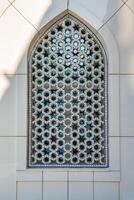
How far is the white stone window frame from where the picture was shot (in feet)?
12.1

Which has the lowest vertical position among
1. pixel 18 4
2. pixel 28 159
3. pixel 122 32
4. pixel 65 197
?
pixel 65 197

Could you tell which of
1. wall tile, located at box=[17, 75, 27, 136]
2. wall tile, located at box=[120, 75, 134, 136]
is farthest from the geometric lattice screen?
wall tile, located at box=[120, 75, 134, 136]

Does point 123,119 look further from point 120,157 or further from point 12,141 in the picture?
point 12,141

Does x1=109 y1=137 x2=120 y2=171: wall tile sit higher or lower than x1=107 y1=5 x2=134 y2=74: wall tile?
lower

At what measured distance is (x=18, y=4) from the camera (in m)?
3.75

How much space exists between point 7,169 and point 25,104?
0.61m

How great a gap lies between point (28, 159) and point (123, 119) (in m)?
0.93

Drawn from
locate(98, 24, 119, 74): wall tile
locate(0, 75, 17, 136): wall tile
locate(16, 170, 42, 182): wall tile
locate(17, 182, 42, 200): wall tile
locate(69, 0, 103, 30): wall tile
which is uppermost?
locate(69, 0, 103, 30): wall tile

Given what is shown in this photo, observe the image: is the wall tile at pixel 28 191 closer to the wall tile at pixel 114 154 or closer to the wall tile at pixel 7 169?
the wall tile at pixel 7 169

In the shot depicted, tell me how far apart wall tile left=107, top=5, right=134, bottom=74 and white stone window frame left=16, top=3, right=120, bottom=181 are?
0.16 ft

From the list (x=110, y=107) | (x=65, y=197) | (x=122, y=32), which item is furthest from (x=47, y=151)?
(x=122, y=32)

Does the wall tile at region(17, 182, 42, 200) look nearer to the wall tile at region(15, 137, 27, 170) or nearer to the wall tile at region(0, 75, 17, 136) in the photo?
the wall tile at region(15, 137, 27, 170)

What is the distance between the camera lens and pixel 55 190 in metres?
3.71

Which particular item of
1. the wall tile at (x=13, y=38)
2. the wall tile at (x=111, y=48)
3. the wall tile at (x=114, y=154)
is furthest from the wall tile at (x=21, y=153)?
the wall tile at (x=111, y=48)
